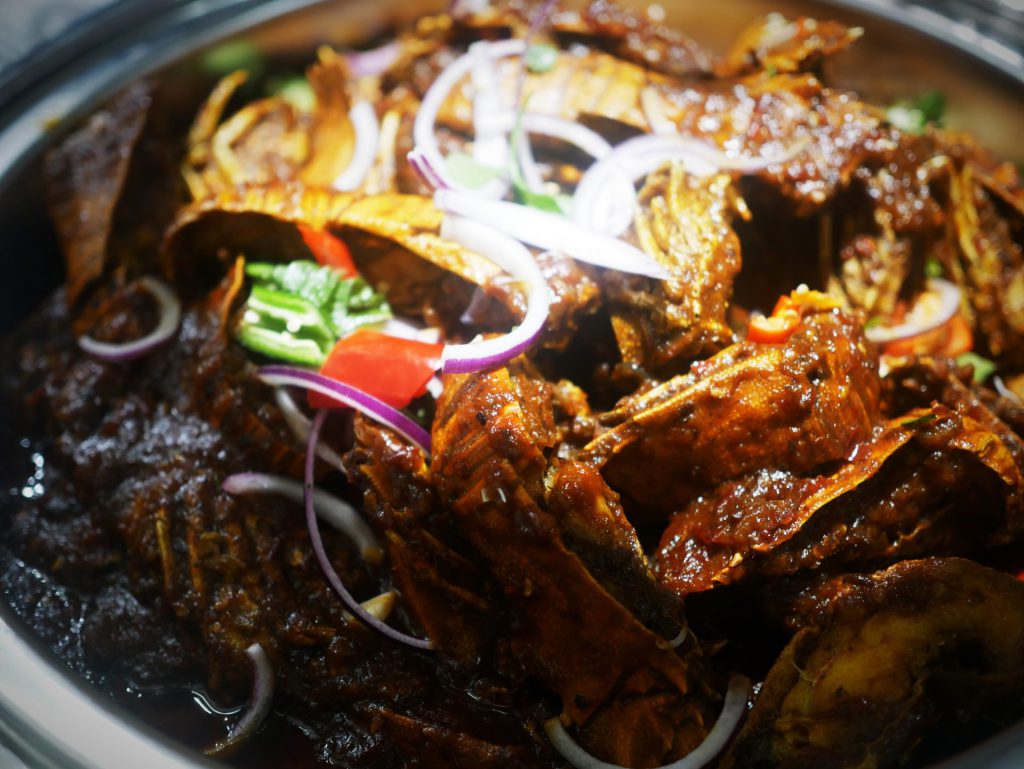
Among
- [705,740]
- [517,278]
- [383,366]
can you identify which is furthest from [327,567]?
[705,740]

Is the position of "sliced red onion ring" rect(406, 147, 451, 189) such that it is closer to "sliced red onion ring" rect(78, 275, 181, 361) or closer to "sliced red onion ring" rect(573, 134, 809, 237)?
"sliced red onion ring" rect(573, 134, 809, 237)

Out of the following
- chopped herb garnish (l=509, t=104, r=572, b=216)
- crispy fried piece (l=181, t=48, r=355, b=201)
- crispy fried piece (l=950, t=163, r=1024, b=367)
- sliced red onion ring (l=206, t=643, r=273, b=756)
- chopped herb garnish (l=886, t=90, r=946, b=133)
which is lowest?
sliced red onion ring (l=206, t=643, r=273, b=756)

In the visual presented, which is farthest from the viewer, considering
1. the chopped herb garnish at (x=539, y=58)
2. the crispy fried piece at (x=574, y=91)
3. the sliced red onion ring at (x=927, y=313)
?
the chopped herb garnish at (x=539, y=58)

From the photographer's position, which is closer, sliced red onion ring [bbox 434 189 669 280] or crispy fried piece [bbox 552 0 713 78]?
sliced red onion ring [bbox 434 189 669 280]

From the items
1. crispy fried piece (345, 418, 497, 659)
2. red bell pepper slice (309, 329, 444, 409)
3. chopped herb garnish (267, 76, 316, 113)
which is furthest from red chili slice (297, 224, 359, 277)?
chopped herb garnish (267, 76, 316, 113)

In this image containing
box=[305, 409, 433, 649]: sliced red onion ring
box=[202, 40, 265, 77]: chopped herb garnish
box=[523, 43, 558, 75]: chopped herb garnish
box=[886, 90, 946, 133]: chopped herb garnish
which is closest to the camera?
box=[305, 409, 433, 649]: sliced red onion ring

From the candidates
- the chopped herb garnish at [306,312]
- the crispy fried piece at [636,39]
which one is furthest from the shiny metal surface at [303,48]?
the chopped herb garnish at [306,312]

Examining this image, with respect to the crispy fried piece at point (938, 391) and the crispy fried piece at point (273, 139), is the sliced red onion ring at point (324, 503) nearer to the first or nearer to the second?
the crispy fried piece at point (273, 139)
